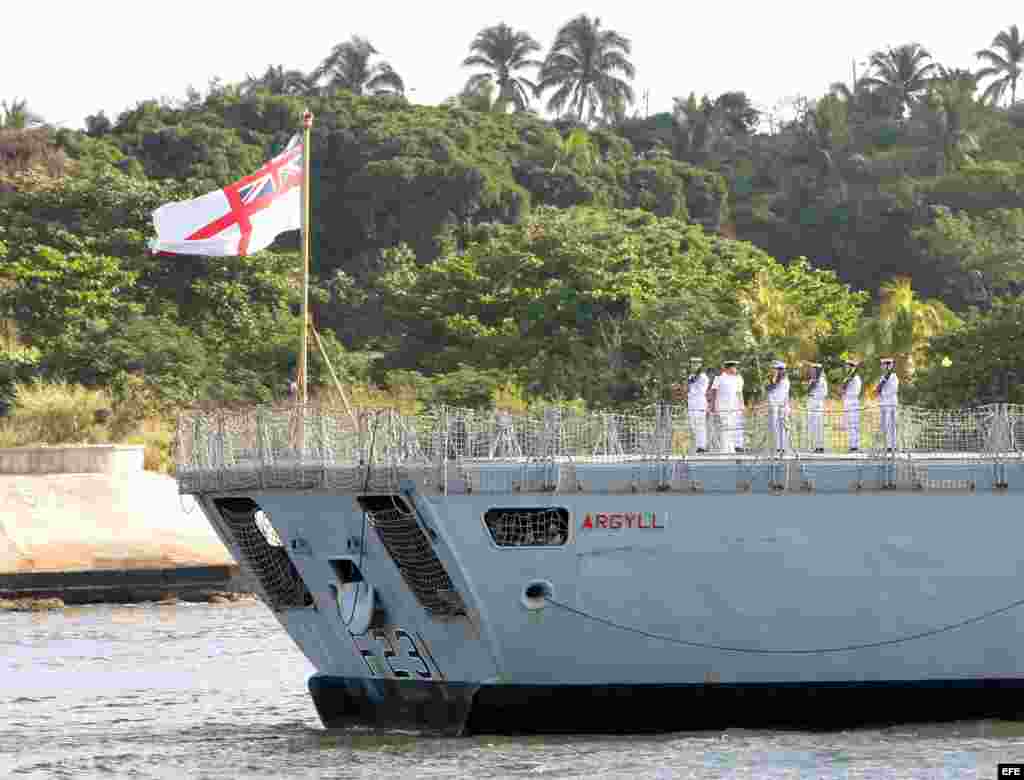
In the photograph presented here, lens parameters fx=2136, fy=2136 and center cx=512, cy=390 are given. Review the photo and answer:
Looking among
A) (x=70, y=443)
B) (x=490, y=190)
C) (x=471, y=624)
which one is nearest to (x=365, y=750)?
(x=471, y=624)

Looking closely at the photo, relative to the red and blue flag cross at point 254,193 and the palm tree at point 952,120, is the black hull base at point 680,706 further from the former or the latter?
the palm tree at point 952,120

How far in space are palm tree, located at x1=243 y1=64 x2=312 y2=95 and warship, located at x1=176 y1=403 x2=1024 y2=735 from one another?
304ft

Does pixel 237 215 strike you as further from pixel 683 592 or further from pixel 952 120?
pixel 952 120

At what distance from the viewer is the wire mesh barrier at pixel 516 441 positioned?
85.0 feet

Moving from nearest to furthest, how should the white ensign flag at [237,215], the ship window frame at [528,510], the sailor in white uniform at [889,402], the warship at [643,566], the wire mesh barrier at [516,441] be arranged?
the ship window frame at [528,510] → the warship at [643,566] → the wire mesh barrier at [516,441] → the sailor in white uniform at [889,402] → the white ensign flag at [237,215]

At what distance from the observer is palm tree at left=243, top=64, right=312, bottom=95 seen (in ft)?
390

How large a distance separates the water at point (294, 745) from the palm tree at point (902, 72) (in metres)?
96.8

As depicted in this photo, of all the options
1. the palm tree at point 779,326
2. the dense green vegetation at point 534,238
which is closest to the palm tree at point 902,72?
the dense green vegetation at point 534,238

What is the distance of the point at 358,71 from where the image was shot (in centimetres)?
11988

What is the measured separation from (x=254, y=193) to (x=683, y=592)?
372 inches

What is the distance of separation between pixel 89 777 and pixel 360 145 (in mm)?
70435

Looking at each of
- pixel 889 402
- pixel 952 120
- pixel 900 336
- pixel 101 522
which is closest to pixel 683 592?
pixel 889 402

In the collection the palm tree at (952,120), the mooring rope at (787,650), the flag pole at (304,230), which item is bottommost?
the mooring rope at (787,650)

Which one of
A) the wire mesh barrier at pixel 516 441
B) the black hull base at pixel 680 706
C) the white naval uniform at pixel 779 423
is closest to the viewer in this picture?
the wire mesh barrier at pixel 516 441
